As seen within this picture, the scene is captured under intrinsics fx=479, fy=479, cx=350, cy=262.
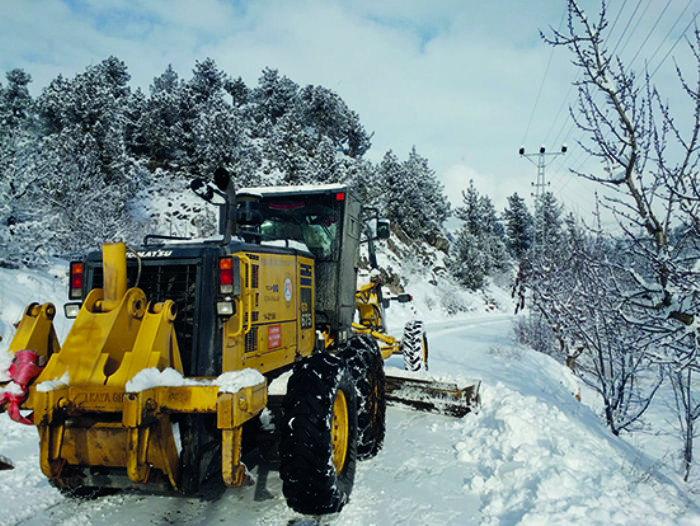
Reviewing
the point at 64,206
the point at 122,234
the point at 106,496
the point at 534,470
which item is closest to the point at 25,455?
the point at 106,496

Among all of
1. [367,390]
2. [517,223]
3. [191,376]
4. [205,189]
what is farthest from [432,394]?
[517,223]

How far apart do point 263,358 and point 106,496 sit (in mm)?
1782

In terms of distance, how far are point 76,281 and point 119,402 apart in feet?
4.89

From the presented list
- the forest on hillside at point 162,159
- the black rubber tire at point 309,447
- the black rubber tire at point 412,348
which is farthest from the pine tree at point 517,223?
the black rubber tire at point 309,447

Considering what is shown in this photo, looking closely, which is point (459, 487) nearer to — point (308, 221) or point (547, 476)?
point (547, 476)

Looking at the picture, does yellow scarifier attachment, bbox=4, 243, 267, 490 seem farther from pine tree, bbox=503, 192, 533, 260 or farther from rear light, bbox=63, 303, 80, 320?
pine tree, bbox=503, 192, 533, 260

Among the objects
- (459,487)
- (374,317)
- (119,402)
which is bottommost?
(459,487)

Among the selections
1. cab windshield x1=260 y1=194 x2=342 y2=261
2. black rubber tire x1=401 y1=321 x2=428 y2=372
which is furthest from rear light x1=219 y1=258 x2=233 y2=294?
black rubber tire x1=401 y1=321 x2=428 y2=372

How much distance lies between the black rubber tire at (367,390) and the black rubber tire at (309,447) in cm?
114

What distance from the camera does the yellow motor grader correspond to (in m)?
2.80

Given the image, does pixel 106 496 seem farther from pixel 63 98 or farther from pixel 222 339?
pixel 63 98

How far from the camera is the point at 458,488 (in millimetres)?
4375

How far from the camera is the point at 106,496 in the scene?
156 inches

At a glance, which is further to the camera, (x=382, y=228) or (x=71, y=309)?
(x=382, y=228)
